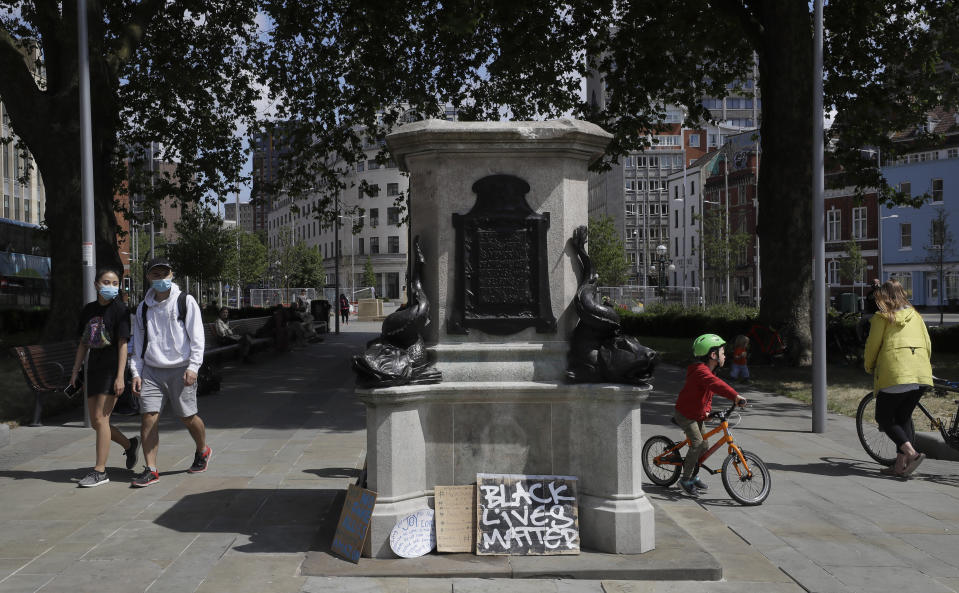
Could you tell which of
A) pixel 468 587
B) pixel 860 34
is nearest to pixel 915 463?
pixel 468 587

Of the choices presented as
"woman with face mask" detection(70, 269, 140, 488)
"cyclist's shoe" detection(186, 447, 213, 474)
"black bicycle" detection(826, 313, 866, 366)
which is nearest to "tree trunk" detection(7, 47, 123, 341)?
"woman with face mask" detection(70, 269, 140, 488)

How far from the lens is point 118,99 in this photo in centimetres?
1778

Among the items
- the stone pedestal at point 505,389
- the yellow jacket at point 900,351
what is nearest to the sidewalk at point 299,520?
the stone pedestal at point 505,389

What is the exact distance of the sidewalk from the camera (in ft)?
16.0

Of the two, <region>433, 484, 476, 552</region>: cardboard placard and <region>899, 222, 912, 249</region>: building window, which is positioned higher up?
<region>899, 222, 912, 249</region>: building window

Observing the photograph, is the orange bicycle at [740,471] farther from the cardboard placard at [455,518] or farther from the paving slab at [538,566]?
the cardboard placard at [455,518]

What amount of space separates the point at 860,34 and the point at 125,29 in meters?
15.6

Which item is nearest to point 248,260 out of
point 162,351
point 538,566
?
point 162,351

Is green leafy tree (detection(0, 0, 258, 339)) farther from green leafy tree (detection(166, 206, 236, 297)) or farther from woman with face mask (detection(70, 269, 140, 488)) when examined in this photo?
green leafy tree (detection(166, 206, 236, 297))

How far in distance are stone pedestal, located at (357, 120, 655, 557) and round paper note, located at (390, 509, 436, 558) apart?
0.07m

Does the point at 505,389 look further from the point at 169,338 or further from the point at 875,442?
the point at 875,442

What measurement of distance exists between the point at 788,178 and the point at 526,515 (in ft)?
43.3

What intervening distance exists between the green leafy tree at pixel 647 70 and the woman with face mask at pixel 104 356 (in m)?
10.8

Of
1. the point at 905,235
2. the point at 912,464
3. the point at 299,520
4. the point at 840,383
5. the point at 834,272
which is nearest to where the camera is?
the point at 299,520
